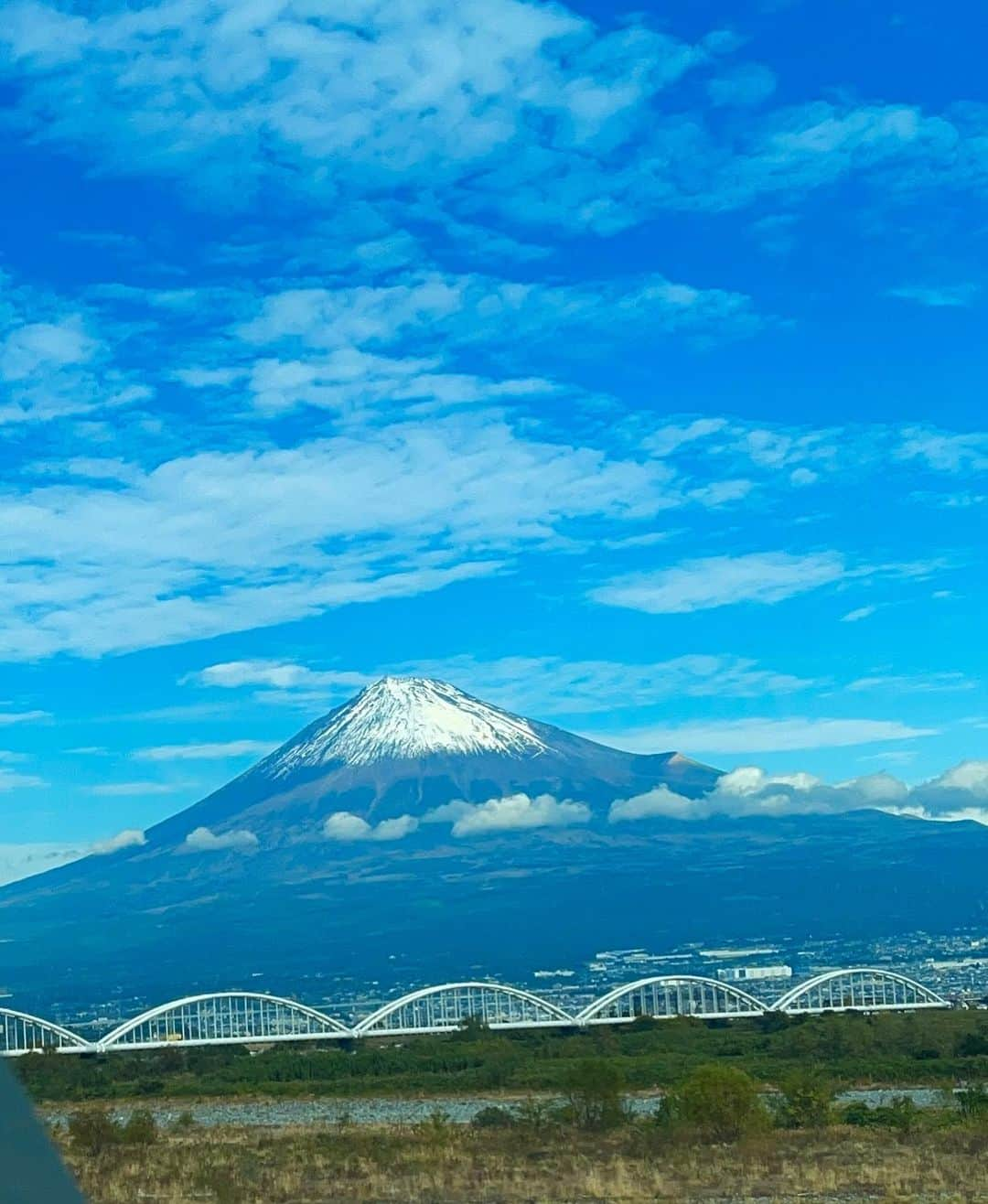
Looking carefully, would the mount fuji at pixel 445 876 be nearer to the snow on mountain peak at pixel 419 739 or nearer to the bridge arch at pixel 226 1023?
the snow on mountain peak at pixel 419 739

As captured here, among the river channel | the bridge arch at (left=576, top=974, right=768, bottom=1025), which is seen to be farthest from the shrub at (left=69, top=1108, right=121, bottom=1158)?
the bridge arch at (left=576, top=974, right=768, bottom=1025)

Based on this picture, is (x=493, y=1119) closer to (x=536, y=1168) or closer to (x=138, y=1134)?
(x=536, y=1168)

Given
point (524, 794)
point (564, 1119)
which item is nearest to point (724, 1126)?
point (564, 1119)

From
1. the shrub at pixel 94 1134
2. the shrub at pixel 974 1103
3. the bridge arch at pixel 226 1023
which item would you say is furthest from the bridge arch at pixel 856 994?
the shrub at pixel 94 1134

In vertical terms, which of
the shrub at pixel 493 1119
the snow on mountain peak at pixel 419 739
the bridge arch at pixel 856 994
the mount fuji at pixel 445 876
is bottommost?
the bridge arch at pixel 856 994

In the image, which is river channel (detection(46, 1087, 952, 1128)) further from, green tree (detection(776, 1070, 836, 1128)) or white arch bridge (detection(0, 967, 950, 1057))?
white arch bridge (detection(0, 967, 950, 1057))

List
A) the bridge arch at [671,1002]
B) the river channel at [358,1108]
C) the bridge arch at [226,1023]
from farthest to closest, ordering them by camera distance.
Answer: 1. the bridge arch at [671,1002]
2. the bridge arch at [226,1023]
3. the river channel at [358,1108]

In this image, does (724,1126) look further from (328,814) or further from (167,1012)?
(328,814)
